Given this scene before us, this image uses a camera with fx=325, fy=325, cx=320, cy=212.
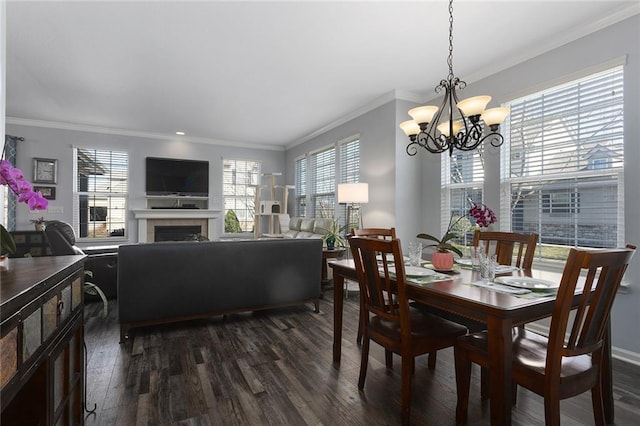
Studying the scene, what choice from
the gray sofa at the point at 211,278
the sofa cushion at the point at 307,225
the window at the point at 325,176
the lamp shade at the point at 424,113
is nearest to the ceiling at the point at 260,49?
the window at the point at 325,176

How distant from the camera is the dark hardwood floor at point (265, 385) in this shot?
5.66 feet

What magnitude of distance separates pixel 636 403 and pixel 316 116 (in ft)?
15.9

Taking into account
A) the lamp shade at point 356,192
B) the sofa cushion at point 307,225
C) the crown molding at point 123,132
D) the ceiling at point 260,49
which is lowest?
the sofa cushion at point 307,225

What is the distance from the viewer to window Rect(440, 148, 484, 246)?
12.2 feet

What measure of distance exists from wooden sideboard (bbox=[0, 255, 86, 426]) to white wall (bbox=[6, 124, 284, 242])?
18.4 ft

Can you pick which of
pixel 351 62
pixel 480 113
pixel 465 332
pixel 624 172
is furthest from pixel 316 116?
pixel 465 332

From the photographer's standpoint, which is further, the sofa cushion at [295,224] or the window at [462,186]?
the sofa cushion at [295,224]

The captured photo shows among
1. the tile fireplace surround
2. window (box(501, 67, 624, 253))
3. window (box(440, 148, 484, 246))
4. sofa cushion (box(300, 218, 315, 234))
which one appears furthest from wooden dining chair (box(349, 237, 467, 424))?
the tile fireplace surround

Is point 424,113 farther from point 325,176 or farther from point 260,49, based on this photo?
point 325,176

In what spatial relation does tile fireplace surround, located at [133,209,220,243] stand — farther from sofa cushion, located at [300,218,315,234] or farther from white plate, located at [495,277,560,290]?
white plate, located at [495,277,560,290]

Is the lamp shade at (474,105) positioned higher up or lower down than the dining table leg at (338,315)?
higher up

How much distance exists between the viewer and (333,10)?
8.39 ft

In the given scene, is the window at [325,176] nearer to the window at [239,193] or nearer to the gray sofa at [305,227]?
the gray sofa at [305,227]

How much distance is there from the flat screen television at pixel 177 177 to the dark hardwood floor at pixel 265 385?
4093mm
